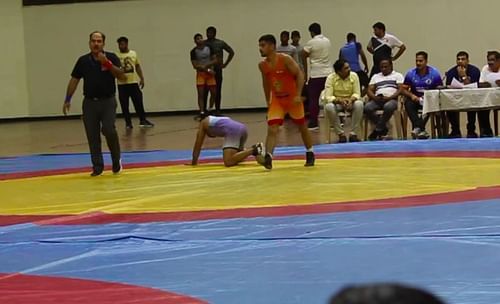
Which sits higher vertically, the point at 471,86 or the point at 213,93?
the point at 471,86

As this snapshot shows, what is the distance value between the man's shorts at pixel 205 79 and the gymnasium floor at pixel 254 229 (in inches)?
319

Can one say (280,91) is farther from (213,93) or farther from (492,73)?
(213,93)

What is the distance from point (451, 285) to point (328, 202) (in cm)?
266

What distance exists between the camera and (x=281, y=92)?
356 inches

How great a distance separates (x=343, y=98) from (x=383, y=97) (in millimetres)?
553

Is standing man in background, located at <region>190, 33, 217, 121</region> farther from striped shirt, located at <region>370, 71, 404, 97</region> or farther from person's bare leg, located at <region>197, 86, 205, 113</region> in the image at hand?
striped shirt, located at <region>370, 71, 404, 97</region>

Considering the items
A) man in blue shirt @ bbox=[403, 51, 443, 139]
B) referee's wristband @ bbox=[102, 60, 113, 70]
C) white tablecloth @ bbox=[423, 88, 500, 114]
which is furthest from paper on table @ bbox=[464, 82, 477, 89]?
referee's wristband @ bbox=[102, 60, 113, 70]

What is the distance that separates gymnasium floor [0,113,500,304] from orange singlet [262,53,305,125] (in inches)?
20.8

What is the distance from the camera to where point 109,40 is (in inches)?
810

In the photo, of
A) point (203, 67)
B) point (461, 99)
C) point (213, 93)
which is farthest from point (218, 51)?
point (461, 99)

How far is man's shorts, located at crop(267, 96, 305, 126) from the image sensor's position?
8.95 meters

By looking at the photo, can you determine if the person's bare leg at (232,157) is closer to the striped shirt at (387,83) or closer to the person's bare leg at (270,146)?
the person's bare leg at (270,146)

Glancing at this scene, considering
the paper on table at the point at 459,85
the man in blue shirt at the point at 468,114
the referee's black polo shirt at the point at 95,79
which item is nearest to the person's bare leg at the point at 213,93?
the man in blue shirt at the point at 468,114

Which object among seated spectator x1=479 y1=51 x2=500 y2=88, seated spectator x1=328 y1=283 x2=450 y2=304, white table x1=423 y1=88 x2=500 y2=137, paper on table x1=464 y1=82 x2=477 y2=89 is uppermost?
seated spectator x1=328 y1=283 x2=450 y2=304
